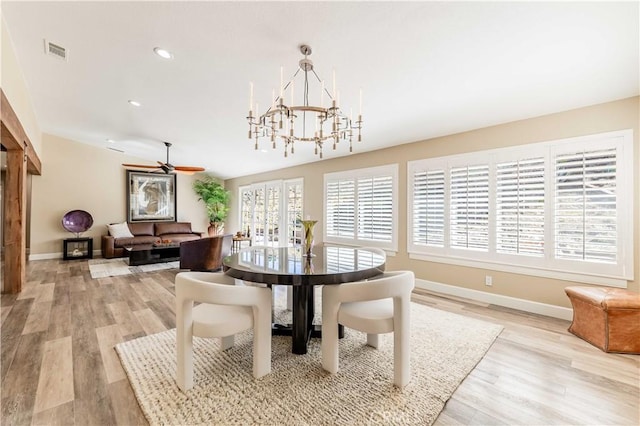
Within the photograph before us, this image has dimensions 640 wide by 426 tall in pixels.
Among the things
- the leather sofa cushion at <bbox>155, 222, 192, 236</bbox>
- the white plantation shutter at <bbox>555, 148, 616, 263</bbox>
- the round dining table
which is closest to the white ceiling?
the white plantation shutter at <bbox>555, 148, 616, 263</bbox>

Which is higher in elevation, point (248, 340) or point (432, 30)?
point (432, 30)

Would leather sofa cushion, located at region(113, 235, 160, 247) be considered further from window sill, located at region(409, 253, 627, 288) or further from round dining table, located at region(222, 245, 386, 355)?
window sill, located at region(409, 253, 627, 288)

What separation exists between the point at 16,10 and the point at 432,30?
358 centimetres

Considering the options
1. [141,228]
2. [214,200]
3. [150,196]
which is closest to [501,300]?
[214,200]

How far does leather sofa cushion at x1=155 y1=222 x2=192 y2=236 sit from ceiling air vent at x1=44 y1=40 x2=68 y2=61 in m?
5.39

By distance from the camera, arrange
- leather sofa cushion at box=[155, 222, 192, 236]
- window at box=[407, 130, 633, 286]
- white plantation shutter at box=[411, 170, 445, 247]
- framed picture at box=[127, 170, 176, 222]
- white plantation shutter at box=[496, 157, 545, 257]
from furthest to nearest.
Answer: leather sofa cushion at box=[155, 222, 192, 236] → framed picture at box=[127, 170, 176, 222] → white plantation shutter at box=[411, 170, 445, 247] → white plantation shutter at box=[496, 157, 545, 257] → window at box=[407, 130, 633, 286]

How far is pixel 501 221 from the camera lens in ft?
11.1

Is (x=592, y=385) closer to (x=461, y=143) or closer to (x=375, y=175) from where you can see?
(x=461, y=143)

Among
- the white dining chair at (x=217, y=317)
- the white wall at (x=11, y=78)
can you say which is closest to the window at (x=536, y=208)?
the white dining chair at (x=217, y=317)

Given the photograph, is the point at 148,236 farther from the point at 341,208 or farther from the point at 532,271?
the point at 532,271

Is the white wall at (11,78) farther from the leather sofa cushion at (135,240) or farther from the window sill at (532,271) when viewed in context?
the window sill at (532,271)

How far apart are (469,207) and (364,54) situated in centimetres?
250

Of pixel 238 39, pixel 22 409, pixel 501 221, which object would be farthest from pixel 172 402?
pixel 501 221

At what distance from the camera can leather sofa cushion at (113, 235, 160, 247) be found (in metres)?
6.48
